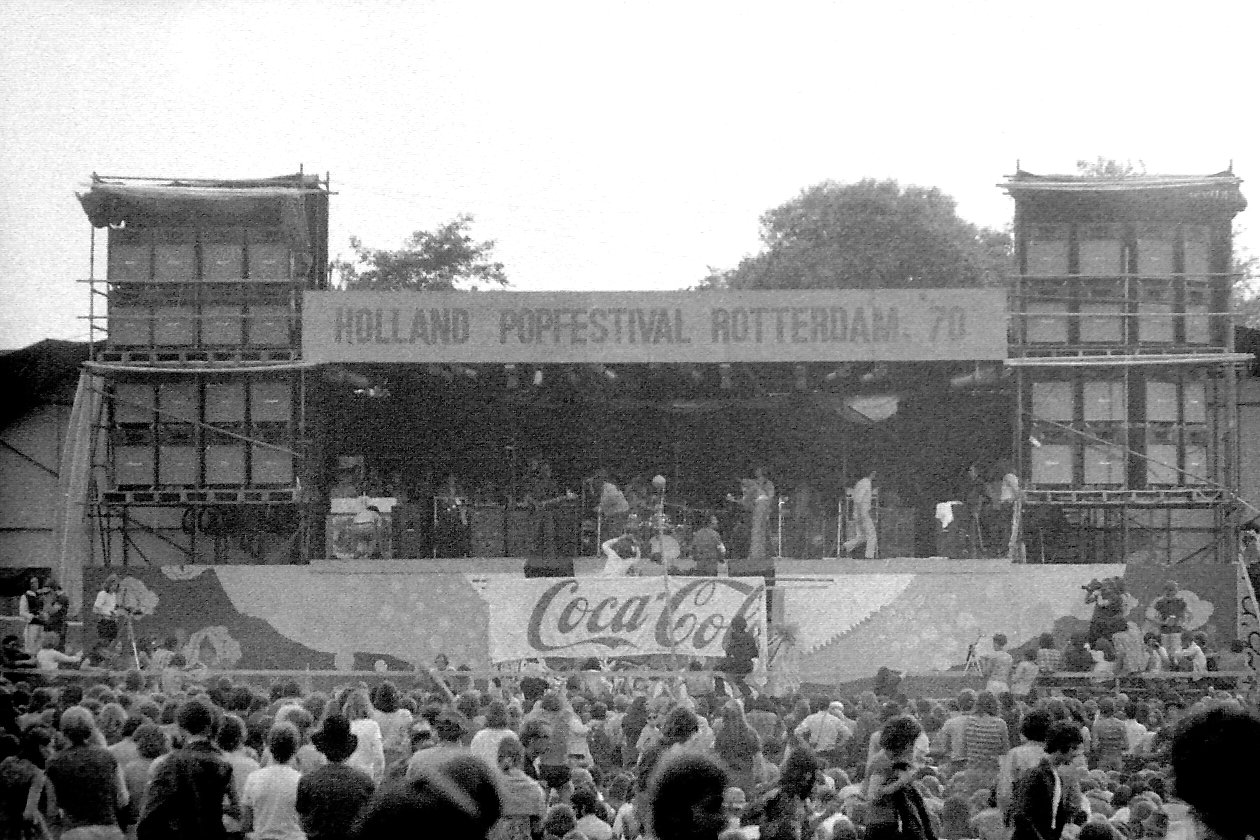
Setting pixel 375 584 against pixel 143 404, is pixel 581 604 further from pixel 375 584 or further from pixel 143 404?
pixel 143 404

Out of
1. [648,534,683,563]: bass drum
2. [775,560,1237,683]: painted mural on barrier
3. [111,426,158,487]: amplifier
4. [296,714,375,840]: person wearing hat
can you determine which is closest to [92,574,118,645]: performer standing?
[111,426,158,487]: amplifier

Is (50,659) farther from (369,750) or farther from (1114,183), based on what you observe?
(1114,183)

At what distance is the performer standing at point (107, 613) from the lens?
75.3 feet

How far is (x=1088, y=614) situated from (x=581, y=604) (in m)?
6.89

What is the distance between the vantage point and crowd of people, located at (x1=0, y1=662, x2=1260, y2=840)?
507 cm

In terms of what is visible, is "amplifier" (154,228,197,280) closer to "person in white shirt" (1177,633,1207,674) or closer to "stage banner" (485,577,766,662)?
"stage banner" (485,577,766,662)

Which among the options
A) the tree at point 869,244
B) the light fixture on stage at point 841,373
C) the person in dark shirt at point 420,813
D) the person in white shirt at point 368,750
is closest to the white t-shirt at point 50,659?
the person in white shirt at point 368,750

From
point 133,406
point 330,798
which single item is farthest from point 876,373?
point 330,798

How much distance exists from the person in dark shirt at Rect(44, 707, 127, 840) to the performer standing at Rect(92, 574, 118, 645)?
14785mm

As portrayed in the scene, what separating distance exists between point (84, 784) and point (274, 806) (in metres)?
0.91

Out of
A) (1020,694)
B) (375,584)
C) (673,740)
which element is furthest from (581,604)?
(673,740)

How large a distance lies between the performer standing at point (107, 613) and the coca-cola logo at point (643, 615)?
549 cm

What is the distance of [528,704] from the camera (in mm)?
15547

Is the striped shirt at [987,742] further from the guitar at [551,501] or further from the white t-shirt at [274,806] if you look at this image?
the guitar at [551,501]
